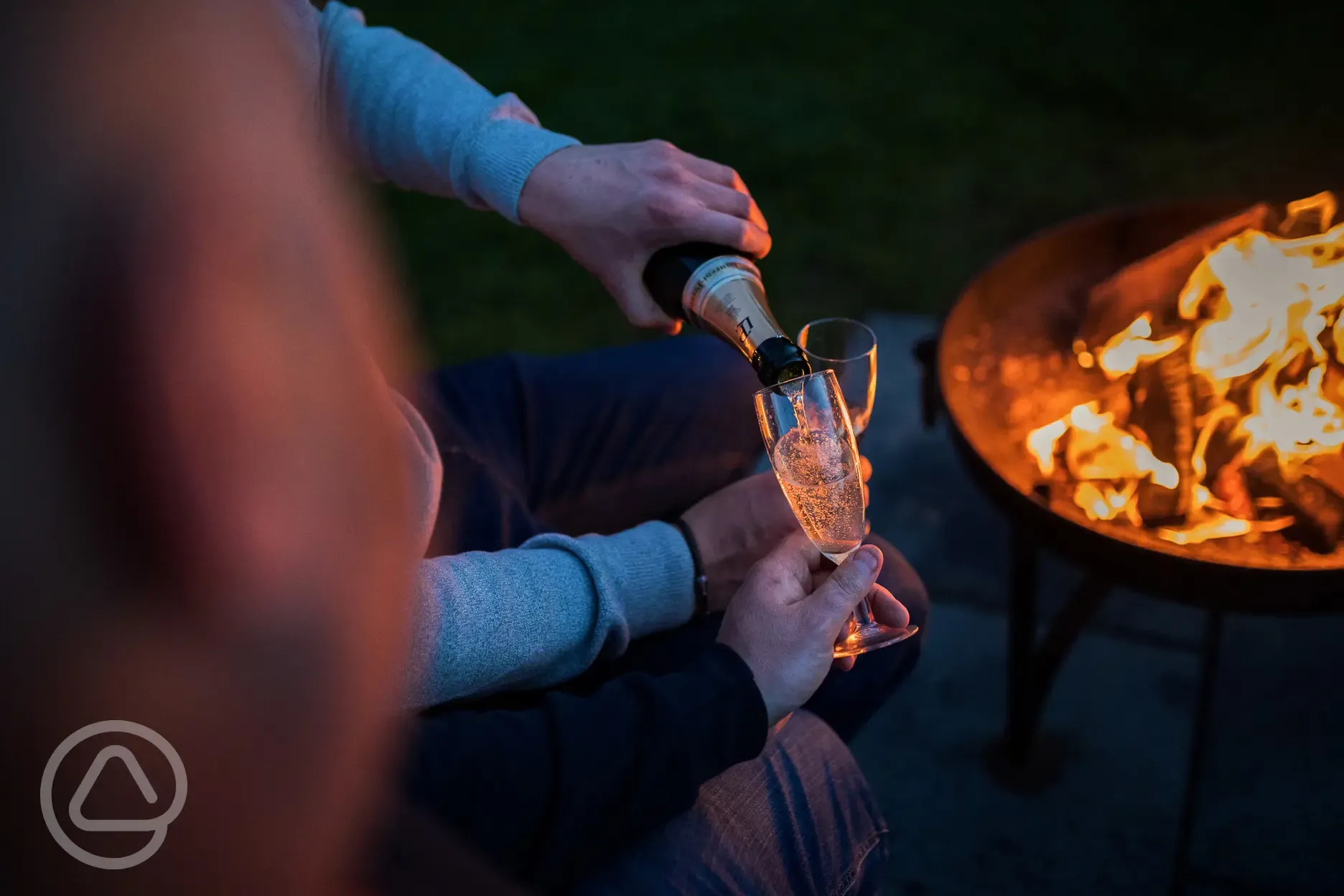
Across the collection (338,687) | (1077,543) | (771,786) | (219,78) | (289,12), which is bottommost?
(771,786)

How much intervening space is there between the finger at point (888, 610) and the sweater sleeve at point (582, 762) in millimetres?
237

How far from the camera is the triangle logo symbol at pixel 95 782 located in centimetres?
65

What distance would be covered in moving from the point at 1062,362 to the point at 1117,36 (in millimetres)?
2921

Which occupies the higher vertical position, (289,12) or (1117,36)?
(289,12)

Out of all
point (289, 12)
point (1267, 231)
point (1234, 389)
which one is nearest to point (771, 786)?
point (1234, 389)

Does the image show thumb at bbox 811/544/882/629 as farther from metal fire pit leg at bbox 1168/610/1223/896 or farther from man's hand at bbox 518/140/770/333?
metal fire pit leg at bbox 1168/610/1223/896

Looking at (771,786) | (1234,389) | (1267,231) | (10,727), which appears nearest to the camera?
(10,727)

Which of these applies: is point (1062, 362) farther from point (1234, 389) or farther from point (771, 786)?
point (771, 786)

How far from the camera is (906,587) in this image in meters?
1.54

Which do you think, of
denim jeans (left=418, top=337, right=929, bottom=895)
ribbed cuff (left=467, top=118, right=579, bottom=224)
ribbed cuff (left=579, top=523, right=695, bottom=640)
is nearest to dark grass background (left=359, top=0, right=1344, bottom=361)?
denim jeans (left=418, top=337, right=929, bottom=895)

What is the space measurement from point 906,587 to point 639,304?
57 centimetres

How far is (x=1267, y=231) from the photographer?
1.78 meters

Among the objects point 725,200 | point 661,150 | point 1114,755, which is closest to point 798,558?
point 725,200

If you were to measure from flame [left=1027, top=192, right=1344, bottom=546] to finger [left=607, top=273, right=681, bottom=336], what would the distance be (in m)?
0.62
